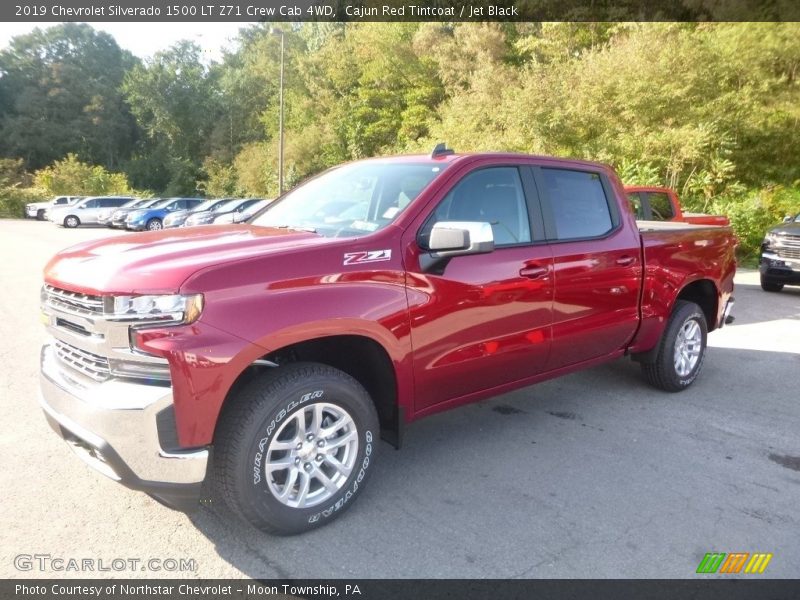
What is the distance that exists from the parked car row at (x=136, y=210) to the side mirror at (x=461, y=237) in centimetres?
2220

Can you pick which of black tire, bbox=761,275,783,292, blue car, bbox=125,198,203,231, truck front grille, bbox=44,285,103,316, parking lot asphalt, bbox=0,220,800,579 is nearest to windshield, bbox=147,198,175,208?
blue car, bbox=125,198,203,231

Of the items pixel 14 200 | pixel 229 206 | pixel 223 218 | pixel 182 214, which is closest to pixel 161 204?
pixel 182 214

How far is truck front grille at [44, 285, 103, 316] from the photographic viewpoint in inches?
103

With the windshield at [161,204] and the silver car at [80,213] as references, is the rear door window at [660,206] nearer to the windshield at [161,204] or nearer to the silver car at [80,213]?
the windshield at [161,204]

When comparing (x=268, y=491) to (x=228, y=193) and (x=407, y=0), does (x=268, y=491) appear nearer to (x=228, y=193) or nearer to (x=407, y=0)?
(x=407, y=0)

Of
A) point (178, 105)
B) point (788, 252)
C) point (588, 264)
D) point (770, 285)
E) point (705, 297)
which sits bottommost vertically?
point (770, 285)

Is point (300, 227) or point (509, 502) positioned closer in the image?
point (509, 502)

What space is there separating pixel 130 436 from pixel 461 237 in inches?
70.3

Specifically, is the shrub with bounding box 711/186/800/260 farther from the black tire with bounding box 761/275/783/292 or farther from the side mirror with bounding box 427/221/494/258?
the side mirror with bounding box 427/221/494/258

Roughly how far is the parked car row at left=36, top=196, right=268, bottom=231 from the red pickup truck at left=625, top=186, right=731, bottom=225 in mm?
17905

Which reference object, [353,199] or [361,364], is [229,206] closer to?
[353,199]

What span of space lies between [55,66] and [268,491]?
230ft

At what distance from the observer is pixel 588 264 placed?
4145 millimetres

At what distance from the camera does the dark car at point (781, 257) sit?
1059cm
